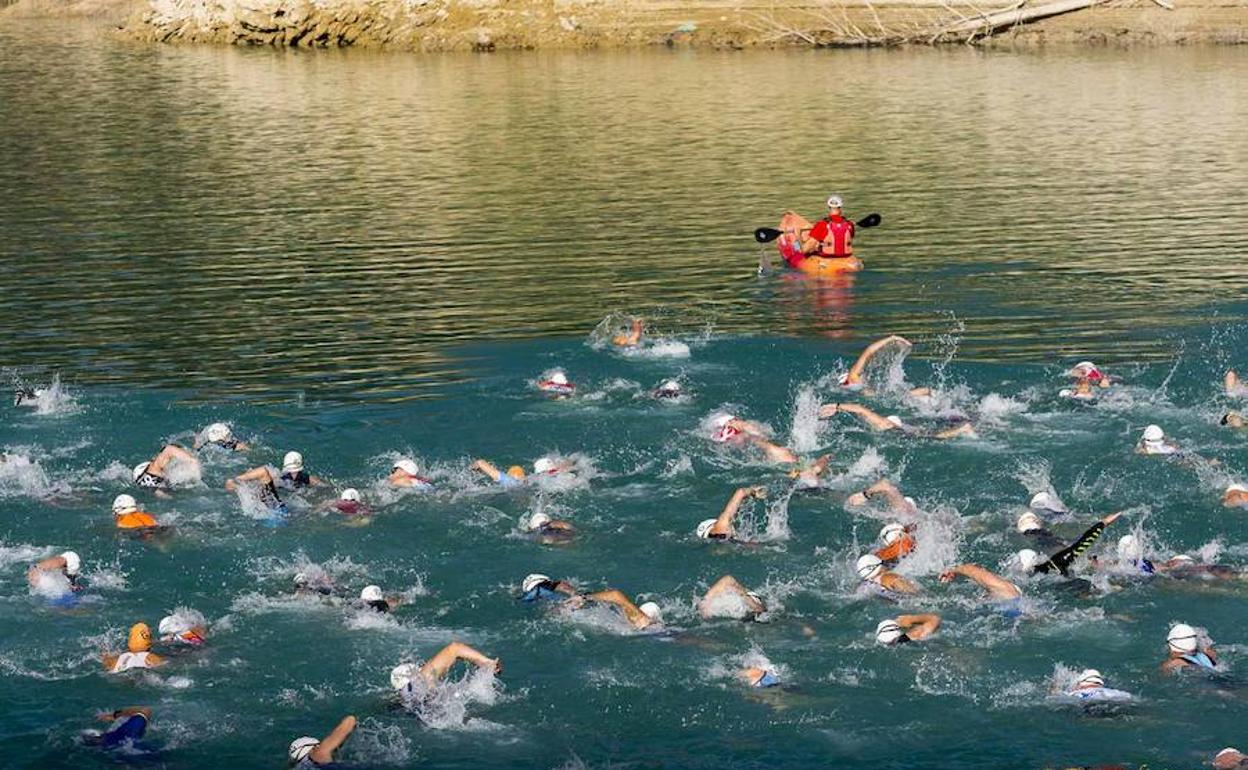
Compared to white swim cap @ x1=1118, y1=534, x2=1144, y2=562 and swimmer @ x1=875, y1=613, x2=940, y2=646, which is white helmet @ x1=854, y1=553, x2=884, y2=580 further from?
white swim cap @ x1=1118, y1=534, x2=1144, y2=562

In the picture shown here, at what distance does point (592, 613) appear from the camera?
27859 millimetres

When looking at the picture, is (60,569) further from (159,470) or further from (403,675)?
(403,675)

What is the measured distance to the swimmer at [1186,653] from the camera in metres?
25.3

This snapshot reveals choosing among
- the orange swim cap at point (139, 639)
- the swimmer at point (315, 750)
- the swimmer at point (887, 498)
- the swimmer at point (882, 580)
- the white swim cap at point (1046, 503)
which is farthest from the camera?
the white swim cap at point (1046, 503)

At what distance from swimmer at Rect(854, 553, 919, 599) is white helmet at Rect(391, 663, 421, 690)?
7288 mm

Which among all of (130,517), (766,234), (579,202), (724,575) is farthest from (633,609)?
(579,202)

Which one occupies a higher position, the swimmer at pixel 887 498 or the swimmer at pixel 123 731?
the swimmer at pixel 887 498

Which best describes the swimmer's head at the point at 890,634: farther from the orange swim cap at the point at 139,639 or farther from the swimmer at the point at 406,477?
the orange swim cap at the point at 139,639

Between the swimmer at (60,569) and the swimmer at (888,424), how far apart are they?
1460 cm

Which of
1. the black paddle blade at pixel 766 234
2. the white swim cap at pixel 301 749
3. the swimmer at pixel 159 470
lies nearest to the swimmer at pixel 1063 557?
the white swim cap at pixel 301 749

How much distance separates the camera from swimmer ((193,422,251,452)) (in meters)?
35.5

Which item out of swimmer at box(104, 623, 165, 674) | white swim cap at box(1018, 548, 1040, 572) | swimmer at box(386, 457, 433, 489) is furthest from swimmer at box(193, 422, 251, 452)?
white swim cap at box(1018, 548, 1040, 572)

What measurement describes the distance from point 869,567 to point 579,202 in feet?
116

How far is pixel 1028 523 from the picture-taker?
99.3 feet
